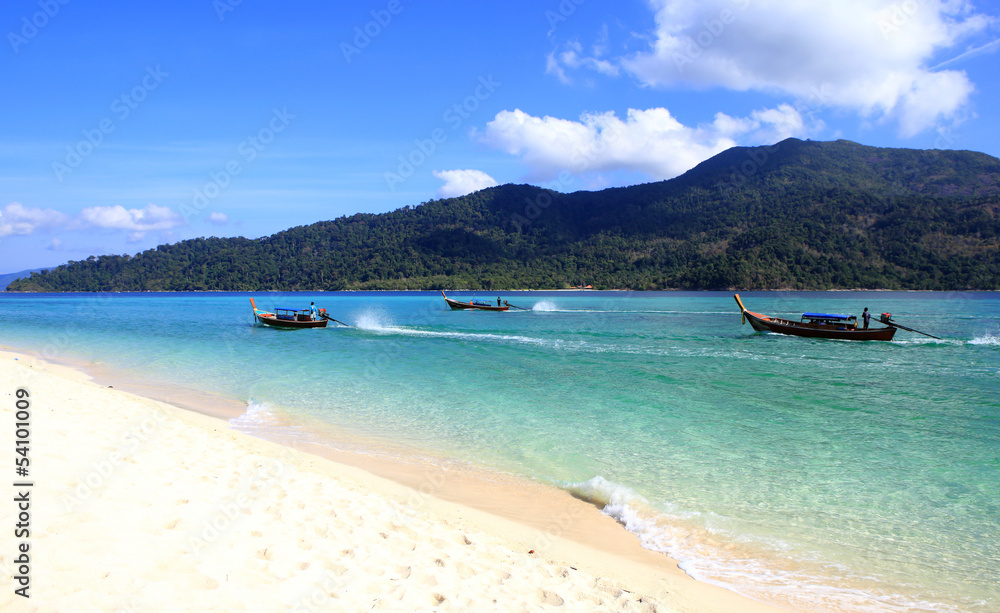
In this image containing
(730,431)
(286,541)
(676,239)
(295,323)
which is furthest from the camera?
(676,239)

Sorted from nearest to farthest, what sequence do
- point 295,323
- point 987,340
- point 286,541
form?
point 286,541, point 987,340, point 295,323

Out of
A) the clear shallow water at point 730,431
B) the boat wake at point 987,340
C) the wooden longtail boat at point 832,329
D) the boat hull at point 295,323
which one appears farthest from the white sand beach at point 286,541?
the boat wake at point 987,340

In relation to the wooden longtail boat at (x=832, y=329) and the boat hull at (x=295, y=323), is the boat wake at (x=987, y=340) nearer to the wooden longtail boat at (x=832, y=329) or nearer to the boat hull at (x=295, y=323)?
the wooden longtail boat at (x=832, y=329)

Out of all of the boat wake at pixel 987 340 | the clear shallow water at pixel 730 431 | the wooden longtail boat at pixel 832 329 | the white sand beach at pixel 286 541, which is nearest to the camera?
the white sand beach at pixel 286 541

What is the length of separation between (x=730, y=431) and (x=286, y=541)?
949cm

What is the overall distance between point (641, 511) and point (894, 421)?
8989 millimetres

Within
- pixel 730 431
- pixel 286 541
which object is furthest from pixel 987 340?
pixel 286 541

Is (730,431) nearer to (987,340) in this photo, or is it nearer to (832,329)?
(832,329)

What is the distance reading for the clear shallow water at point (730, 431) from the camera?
19.4 ft

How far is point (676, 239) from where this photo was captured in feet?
466

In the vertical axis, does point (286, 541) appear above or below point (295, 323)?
below

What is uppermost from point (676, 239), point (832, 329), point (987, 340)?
point (676, 239)

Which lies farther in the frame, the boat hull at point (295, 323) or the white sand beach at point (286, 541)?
the boat hull at point (295, 323)

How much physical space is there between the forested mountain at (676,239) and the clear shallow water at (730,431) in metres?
100
